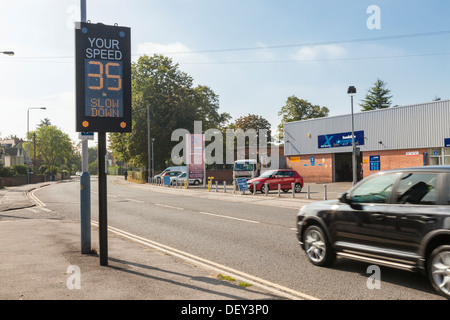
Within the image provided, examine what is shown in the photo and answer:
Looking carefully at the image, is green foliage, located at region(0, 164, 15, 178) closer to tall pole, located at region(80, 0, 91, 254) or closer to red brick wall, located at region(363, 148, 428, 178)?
red brick wall, located at region(363, 148, 428, 178)

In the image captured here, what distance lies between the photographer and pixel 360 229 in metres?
6.00

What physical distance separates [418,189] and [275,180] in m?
21.7

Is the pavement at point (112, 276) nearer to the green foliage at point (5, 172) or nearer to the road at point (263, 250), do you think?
the road at point (263, 250)

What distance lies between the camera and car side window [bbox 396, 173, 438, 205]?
5305 mm

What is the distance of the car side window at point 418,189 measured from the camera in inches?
209

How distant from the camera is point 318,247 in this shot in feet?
22.2

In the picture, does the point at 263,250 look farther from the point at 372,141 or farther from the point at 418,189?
the point at 372,141

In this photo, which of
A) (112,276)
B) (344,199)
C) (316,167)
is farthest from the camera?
(316,167)

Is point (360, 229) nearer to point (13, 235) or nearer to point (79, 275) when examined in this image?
point (79, 275)

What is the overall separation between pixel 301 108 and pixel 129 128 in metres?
76.7

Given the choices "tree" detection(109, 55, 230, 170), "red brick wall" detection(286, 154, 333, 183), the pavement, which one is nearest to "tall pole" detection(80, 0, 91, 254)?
the pavement

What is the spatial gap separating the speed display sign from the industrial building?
2459 cm

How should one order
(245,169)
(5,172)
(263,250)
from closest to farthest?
(263,250), (245,169), (5,172)

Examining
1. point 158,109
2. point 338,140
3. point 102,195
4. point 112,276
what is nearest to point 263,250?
point 112,276
